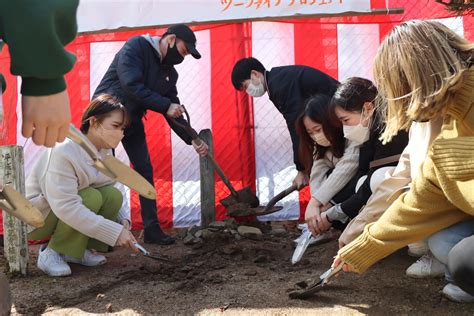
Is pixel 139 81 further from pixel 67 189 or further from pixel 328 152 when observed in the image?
pixel 328 152

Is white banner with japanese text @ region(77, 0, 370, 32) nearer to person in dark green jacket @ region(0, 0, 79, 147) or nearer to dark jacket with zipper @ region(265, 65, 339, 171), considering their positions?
dark jacket with zipper @ region(265, 65, 339, 171)

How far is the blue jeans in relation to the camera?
2.10 metres

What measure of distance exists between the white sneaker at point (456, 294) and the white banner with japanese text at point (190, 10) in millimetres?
2441

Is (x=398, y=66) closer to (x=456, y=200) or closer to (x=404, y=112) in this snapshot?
(x=404, y=112)

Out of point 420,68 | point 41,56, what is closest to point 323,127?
point 420,68

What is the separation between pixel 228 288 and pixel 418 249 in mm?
914

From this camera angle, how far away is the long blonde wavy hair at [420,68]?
6.13 ft

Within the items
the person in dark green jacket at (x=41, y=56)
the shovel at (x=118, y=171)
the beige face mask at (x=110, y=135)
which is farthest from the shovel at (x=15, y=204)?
the beige face mask at (x=110, y=135)

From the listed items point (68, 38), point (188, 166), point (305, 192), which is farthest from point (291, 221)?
point (68, 38)

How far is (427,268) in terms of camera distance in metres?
2.61

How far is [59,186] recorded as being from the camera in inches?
115

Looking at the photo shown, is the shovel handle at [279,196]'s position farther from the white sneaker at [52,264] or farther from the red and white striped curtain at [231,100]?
the white sneaker at [52,264]

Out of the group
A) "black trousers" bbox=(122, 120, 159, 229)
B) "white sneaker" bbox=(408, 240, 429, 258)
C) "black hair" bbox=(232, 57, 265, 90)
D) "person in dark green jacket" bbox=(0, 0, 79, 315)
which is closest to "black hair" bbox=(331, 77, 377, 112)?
"white sneaker" bbox=(408, 240, 429, 258)

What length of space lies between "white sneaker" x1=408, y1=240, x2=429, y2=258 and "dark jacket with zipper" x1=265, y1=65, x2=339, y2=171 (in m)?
1.31
